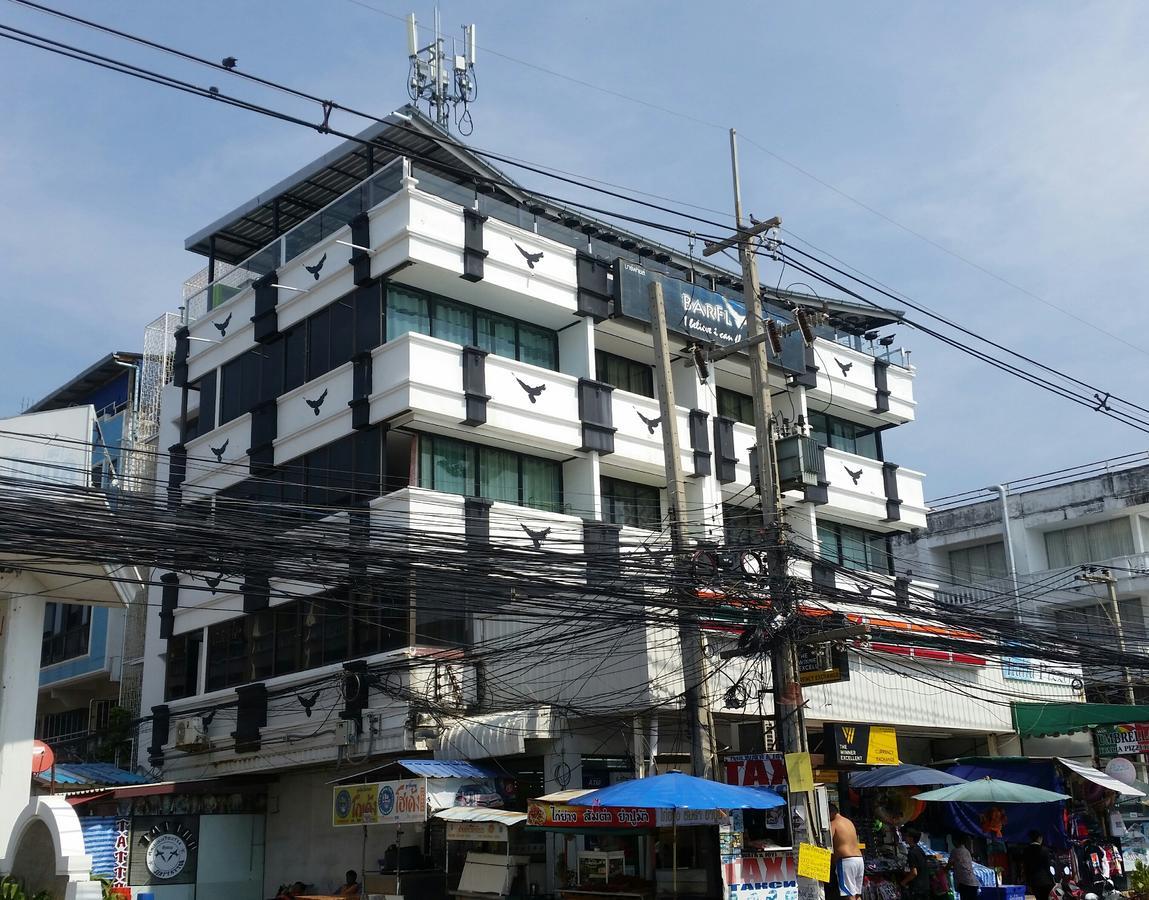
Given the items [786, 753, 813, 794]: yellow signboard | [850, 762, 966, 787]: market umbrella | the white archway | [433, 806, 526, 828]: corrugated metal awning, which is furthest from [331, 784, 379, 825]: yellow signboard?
[850, 762, 966, 787]: market umbrella

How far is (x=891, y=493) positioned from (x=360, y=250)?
52.4ft

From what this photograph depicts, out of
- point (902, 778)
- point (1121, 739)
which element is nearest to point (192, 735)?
point (902, 778)

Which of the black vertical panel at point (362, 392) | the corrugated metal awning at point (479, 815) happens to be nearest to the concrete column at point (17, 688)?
the corrugated metal awning at point (479, 815)

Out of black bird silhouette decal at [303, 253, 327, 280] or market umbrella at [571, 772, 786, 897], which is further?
black bird silhouette decal at [303, 253, 327, 280]

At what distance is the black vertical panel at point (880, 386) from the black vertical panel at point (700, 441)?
6.95m

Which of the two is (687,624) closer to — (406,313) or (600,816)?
(600,816)

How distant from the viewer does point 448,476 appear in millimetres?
24969

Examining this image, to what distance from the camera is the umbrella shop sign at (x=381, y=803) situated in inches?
751

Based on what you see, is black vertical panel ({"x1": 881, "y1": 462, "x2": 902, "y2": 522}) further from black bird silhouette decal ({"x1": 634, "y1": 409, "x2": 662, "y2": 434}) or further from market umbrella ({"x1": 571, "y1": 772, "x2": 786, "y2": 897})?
market umbrella ({"x1": 571, "y1": 772, "x2": 786, "y2": 897})

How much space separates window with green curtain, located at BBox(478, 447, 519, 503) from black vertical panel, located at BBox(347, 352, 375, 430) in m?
2.51

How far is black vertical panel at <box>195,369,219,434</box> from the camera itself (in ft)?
97.3

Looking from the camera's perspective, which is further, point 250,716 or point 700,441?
point 700,441

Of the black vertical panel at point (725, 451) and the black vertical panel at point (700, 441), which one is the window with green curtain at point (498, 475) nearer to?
the black vertical panel at point (700, 441)

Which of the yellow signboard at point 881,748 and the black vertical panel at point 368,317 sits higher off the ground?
the black vertical panel at point 368,317
